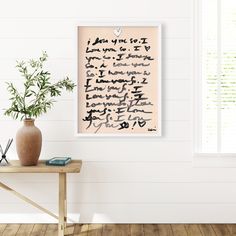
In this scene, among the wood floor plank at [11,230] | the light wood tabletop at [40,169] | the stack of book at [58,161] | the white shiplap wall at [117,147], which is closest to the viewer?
the light wood tabletop at [40,169]

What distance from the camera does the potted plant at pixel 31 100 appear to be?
10.6 feet

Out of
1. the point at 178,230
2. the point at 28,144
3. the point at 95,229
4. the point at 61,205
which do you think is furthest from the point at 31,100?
the point at 178,230

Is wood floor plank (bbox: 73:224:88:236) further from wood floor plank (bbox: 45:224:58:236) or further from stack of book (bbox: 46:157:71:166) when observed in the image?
stack of book (bbox: 46:157:71:166)

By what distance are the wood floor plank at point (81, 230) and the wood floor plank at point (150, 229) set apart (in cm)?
46

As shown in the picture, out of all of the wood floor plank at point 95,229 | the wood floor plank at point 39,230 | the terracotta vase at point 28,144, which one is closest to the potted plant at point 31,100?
the terracotta vase at point 28,144

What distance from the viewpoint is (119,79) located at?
11.6ft

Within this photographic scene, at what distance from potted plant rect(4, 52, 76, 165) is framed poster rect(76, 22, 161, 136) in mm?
224

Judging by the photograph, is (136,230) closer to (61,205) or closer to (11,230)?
(61,205)

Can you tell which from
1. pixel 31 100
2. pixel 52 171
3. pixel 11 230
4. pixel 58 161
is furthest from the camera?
pixel 31 100

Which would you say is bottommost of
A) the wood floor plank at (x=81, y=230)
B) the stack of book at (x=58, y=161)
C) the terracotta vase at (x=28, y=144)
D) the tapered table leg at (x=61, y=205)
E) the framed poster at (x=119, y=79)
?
the wood floor plank at (x=81, y=230)

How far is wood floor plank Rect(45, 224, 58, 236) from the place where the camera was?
3348 mm

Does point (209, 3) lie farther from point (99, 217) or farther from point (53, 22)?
point (99, 217)

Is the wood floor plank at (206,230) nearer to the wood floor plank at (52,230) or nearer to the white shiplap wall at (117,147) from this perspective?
the white shiplap wall at (117,147)

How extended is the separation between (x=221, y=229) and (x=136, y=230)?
662 mm
